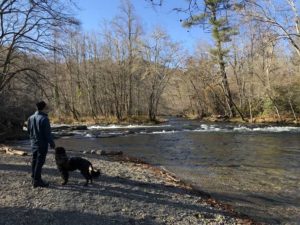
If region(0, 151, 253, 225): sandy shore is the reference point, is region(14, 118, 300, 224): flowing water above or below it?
below

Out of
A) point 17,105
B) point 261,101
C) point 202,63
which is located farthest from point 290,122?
point 17,105

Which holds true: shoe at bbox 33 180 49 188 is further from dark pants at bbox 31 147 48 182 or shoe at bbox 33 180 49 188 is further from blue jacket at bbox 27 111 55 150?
blue jacket at bbox 27 111 55 150

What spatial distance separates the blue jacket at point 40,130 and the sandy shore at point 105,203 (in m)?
1.05

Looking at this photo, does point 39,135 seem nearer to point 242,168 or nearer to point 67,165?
point 67,165

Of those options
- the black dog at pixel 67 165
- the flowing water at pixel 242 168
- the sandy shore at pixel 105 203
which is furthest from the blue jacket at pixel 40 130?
the flowing water at pixel 242 168

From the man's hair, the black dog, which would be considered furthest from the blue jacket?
the black dog

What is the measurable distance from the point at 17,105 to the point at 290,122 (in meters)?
28.2

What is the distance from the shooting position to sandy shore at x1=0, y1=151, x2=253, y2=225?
7856 mm

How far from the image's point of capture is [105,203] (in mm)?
8766

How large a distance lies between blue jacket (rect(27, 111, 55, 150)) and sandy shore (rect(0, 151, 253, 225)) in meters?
1.05

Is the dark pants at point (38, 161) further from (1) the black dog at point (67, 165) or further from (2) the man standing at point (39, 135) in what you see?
(1) the black dog at point (67, 165)

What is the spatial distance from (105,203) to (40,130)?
226cm

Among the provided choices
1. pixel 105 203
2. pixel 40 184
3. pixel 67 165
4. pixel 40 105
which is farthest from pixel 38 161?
pixel 105 203

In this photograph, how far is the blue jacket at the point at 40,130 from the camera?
9477mm
